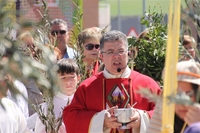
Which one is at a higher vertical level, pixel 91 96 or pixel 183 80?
pixel 183 80

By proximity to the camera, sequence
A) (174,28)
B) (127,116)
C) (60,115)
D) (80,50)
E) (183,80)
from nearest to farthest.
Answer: (174,28) → (183,80) → (127,116) → (60,115) → (80,50)

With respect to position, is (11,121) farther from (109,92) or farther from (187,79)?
(187,79)

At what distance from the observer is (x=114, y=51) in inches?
175

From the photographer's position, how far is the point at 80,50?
5379mm

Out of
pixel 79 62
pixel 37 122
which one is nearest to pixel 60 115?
pixel 37 122

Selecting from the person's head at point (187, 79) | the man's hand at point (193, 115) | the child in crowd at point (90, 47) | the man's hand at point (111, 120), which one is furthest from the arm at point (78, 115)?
the man's hand at point (193, 115)

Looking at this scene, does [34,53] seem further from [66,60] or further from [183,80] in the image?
[183,80]

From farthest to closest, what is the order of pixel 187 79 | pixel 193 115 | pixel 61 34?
pixel 61 34
pixel 187 79
pixel 193 115

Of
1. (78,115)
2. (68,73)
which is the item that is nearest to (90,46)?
(68,73)

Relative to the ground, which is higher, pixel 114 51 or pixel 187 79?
pixel 187 79

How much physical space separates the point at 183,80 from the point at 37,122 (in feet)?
8.07

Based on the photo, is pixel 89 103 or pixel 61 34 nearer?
pixel 89 103

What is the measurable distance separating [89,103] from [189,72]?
1789mm

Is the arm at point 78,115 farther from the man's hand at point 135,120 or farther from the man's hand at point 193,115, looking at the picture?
the man's hand at point 193,115
